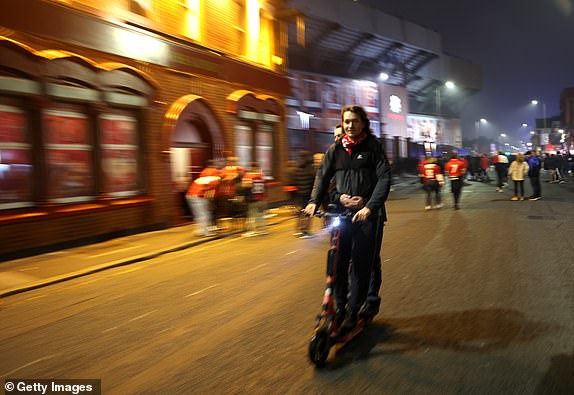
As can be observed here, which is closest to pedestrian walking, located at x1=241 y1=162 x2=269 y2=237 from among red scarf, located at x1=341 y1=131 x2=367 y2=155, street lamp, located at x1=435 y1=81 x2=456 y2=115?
red scarf, located at x1=341 y1=131 x2=367 y2=155

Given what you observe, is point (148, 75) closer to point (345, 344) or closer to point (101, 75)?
point (101, 75)

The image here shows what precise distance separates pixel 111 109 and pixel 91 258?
3.94m

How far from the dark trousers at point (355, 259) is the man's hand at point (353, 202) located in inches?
5.3

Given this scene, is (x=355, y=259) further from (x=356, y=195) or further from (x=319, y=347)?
(x=319, y=347)

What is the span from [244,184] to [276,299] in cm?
587

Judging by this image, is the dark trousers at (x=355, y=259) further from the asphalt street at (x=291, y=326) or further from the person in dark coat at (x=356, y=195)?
the asphalt street at (x=291, y=326)

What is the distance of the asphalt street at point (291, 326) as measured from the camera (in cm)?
362

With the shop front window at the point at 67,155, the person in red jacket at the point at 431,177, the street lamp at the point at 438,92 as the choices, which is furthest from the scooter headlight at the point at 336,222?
the street lamp at the point at 438,92

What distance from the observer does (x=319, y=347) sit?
3.79m

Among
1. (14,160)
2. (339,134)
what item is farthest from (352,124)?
(14,160)

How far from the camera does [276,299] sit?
5.88 meters

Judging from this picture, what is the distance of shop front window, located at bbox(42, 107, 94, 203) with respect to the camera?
386 inches

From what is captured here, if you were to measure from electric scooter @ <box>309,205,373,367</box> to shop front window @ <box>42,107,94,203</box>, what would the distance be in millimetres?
7485

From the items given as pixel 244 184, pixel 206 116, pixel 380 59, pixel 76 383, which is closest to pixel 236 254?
pixel 244 184
